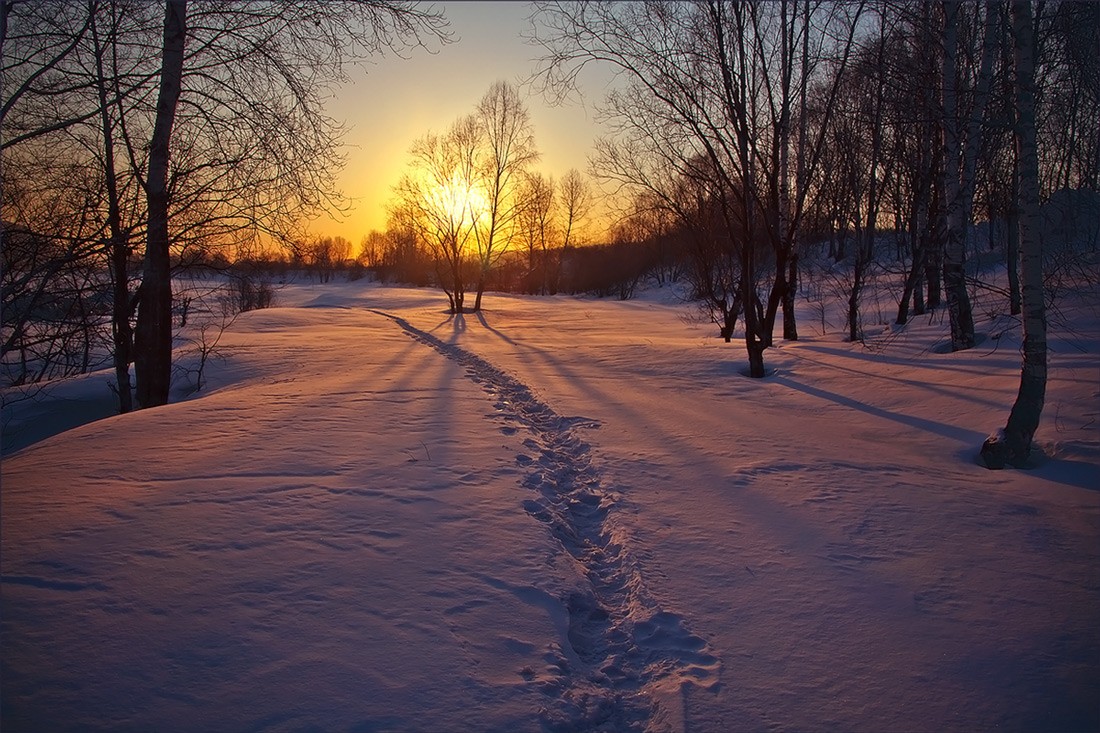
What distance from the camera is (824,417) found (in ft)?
21.7

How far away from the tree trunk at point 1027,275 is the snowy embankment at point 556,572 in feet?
0.97

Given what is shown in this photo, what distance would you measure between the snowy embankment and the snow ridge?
0.05ft

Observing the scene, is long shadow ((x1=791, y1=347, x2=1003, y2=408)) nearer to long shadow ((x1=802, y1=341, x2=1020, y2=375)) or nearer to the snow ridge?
long shadow ((x1=802, y1=341, x2=1020, y2=375))

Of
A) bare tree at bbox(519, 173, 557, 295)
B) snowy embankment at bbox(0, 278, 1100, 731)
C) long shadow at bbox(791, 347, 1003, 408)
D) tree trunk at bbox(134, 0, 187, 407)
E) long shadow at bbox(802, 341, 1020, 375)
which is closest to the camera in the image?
snowy embankment at bbox(0, 278, 1100, 731)

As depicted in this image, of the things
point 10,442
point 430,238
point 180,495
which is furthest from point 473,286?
point 180,495

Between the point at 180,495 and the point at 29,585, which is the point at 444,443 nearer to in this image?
the point at 180,495

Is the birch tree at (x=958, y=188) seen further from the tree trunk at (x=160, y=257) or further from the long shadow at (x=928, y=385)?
the tree trunk at (x=160, y=257)

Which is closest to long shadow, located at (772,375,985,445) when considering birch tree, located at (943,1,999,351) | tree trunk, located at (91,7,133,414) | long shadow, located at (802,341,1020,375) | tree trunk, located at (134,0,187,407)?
long shadow, located at (802,341,1020,375)

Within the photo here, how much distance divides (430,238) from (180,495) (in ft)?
93.8

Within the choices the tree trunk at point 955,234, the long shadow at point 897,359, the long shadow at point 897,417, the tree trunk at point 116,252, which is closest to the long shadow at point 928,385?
the long shadow at point 897,359

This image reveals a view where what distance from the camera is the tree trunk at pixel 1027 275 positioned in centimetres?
426

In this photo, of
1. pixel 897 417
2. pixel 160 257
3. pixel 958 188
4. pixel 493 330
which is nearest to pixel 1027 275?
pixel 897 417

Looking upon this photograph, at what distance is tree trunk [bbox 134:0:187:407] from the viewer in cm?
682

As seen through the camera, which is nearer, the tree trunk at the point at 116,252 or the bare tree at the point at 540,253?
the tree trunk at the point at 116,252
